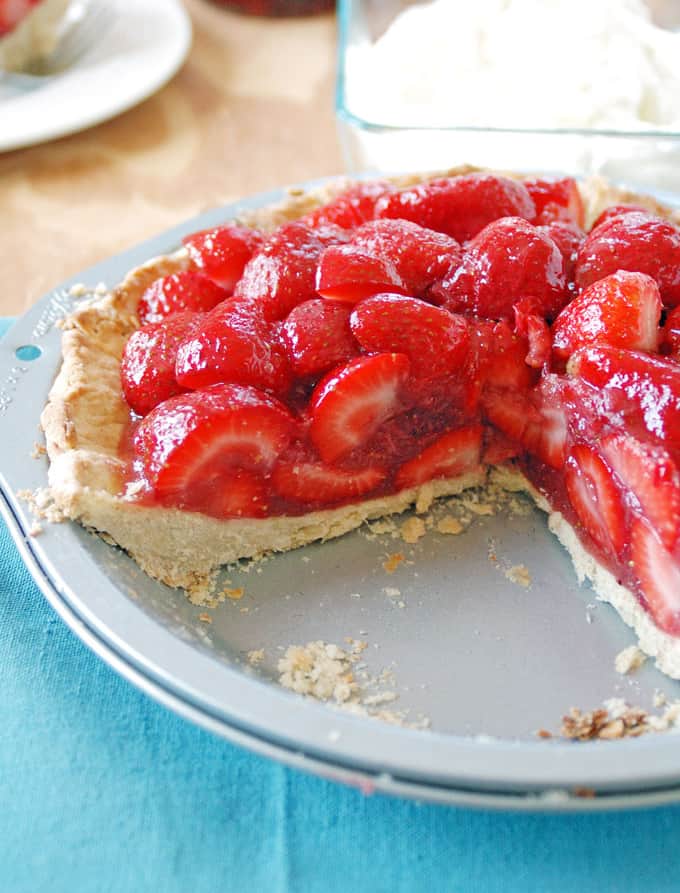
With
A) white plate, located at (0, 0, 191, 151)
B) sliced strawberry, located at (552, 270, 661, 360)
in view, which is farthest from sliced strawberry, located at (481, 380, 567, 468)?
A: white plate, located at (0, 0, 191, 151)

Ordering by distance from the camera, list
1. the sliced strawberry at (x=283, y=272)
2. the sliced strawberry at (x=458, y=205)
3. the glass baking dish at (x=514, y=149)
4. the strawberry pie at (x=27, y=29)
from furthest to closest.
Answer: the strawberry pie at (x=27, y=29), the glass baking dish at (x=514, y=149), the sliced strawberry at (x=458, y=205), the sliced strawberry at (x=283, y=272)

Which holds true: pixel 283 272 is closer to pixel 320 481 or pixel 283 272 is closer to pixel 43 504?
pixel 320 481

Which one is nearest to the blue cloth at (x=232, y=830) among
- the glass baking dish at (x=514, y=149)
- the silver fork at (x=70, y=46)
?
the glass baking dish at (x=514, y=149)

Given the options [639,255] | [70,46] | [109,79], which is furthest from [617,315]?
[70,46]

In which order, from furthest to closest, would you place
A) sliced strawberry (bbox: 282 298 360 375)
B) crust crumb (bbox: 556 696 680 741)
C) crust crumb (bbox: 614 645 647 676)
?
sliced strawberry (bbox: 282 298 360 375), crust crumb (bbox: 614 645 647 676), crust crumb (bbox: 556 696 680 741)

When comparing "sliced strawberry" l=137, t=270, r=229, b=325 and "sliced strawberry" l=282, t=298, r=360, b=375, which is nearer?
"sliced strawberry" l=282, t=298, r=360, b=375

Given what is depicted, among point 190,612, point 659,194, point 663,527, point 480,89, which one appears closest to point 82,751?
point 190,612

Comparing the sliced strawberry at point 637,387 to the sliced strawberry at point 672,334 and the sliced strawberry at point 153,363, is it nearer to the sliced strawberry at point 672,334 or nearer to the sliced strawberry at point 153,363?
the sliced strawberry at point 672,334

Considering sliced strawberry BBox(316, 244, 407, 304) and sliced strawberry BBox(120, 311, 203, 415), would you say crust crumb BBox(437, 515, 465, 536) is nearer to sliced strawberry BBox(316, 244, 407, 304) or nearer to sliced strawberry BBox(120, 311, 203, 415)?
sliced strawberry BBox(316, 244, 407, 304)
